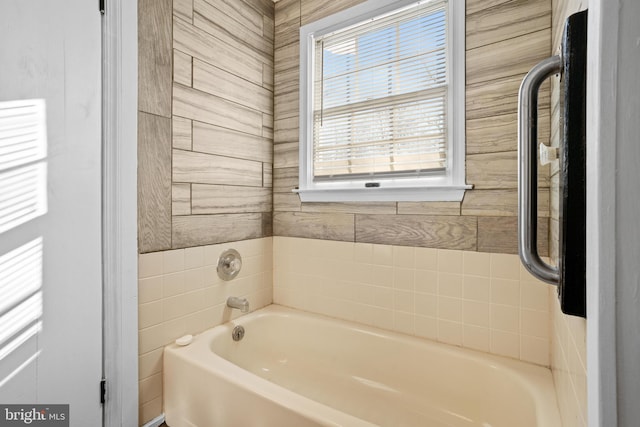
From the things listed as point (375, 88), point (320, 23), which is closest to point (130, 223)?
point (375, 88)

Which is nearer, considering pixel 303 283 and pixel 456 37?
pixel 456 37

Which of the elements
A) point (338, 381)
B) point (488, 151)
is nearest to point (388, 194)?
point (488, 151)

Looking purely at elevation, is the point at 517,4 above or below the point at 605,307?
above

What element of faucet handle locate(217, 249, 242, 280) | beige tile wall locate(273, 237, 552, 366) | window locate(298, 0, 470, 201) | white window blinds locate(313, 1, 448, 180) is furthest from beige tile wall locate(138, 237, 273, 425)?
white window blinds locate(313, 1, 448, 180)

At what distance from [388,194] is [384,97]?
0.57 meters

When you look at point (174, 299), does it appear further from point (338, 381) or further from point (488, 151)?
point (488, 151)

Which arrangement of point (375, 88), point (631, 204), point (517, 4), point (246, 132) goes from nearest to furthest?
point (631, 204)
point (517, 4)
point (375, 88)
point (246, 132)

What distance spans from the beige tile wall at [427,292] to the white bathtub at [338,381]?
8 centimetres

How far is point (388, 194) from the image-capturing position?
1.76 meters

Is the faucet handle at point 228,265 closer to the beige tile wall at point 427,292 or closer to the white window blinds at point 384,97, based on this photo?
the beige tile wall at point 427,292

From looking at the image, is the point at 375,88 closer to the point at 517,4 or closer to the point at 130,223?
the point at 517,4

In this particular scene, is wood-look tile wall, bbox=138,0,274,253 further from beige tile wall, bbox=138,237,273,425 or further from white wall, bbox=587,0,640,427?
white wall, bbox=587,0,640,427

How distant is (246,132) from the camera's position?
6.48 ft

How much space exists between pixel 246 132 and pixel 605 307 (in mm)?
1905
